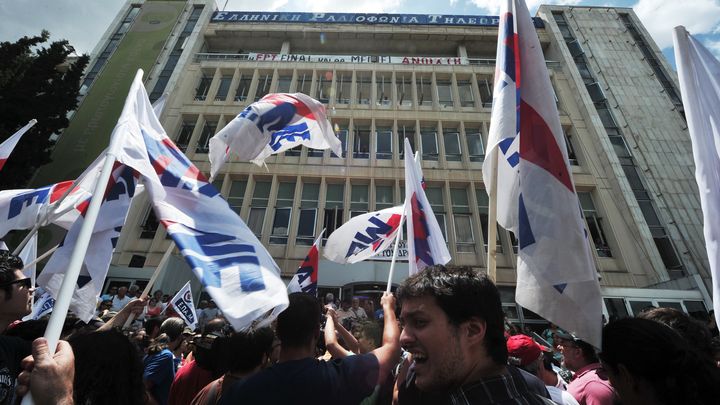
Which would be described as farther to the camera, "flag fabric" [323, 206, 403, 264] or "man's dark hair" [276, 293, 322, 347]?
"flag fabric" [323, 206, 403, 264]

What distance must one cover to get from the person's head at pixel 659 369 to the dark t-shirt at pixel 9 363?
284cm

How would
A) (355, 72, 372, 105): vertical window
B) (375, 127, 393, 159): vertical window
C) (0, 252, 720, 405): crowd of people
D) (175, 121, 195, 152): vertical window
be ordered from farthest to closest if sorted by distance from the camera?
(355, 72, 372, 105): vertical window < (175, 121, 195, 152): vertical window < (375, 127, 393, 159): vertical window < (0, 252, 720, 405): crowd of people

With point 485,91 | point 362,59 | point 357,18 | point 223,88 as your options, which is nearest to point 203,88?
point 223,88

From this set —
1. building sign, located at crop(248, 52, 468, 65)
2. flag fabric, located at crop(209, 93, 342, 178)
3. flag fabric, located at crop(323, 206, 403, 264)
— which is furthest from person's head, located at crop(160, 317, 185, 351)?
building sign, located at crop(248, 52, 468, 65)

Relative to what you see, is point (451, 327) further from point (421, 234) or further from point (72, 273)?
point (421, 234)

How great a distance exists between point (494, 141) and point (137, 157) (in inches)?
116

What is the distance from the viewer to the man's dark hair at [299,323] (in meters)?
2.03

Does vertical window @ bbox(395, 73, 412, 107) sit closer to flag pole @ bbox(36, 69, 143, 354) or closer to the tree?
the tree

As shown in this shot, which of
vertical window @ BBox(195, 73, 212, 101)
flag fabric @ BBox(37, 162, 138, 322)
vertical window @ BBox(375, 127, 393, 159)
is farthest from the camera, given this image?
vertical window @ BBox(195, 73, 212, 101)

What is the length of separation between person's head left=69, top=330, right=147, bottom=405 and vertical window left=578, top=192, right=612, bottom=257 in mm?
17867

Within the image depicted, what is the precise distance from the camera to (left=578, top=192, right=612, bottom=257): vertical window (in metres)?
15.2

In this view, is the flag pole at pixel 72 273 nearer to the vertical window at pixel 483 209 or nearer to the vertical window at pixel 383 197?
the vertical window at pixel 383 197

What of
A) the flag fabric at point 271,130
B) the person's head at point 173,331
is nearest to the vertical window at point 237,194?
the flag fabric at point 271,130

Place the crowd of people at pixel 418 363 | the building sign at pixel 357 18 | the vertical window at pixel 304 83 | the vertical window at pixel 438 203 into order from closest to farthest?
the crowd of people at pixel 418 363 → the vertical window at pixel 438 203 → the vertical window at pixel 304 83 → the building sign at pixel 357 18
